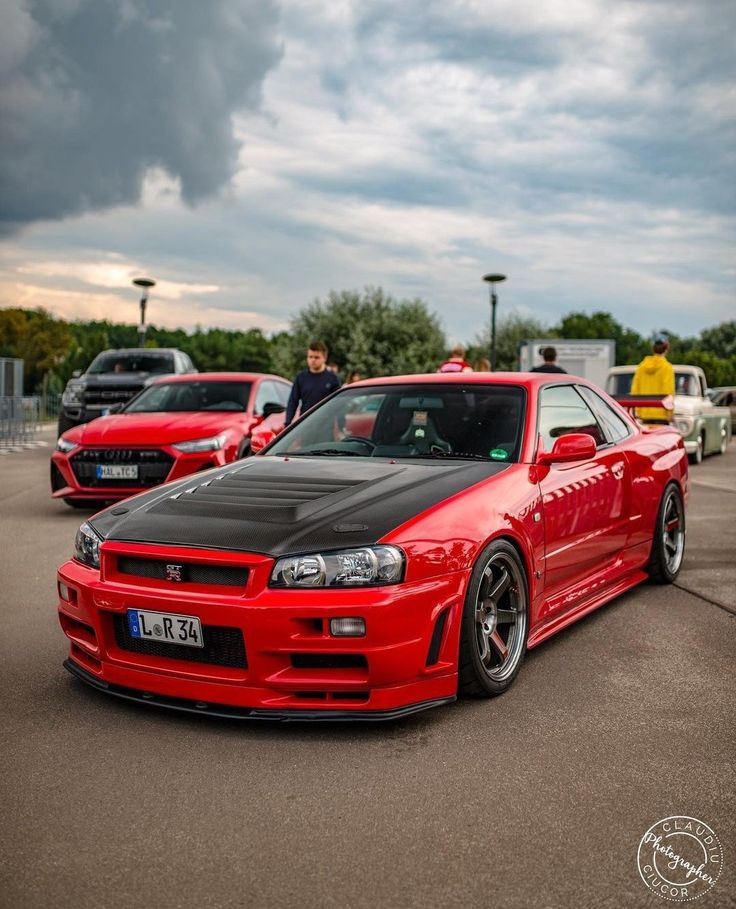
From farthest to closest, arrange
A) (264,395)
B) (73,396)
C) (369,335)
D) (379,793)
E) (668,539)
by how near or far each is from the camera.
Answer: (369,335) → (73,396) → (264,395) → (668,539) → (379,793)

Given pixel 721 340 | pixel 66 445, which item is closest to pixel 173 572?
pixel 66 445

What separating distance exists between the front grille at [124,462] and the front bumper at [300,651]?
5517 mm

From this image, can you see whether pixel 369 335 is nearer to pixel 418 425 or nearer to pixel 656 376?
pixel 656 376

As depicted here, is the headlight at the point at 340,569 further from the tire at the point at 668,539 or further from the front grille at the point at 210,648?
the tire at the point at 668,539

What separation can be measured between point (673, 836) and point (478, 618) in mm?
1290

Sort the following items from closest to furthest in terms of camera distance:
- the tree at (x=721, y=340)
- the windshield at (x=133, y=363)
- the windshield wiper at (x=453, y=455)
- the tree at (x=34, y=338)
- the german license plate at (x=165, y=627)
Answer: the german license plate at (x=165, y=627), the windshield wiper at (x=453, y=455), the windshield at (x=133, y=363), the tree at (x=34, y=338), the tree at (x=721, y=340)

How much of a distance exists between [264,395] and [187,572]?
24.9 ft

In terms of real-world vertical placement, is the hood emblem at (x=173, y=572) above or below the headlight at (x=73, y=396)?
below

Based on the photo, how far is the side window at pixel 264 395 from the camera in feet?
35.1

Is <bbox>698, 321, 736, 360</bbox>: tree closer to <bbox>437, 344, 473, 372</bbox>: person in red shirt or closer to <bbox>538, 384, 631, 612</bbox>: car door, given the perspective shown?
<bbox>437, 344, 473, 372</bbox>: person in red shirt

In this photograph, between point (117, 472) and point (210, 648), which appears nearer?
point (210, 648)

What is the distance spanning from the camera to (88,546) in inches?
158

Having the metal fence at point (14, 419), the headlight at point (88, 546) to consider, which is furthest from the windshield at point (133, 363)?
the headlight at point (88, 546)

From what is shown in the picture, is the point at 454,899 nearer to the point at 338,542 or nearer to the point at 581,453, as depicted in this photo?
the point at 338,542
